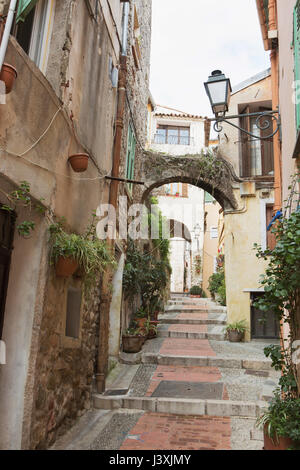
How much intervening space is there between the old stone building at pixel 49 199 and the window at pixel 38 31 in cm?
1

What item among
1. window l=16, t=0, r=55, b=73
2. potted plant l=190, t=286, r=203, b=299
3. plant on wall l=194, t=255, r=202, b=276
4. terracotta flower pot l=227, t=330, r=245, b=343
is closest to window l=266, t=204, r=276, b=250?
terracotta flower pot l=227, t=330, r=245, b=343

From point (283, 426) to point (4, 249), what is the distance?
10.2ft

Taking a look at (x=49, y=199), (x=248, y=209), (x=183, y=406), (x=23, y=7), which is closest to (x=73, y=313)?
(x=49, y=199)

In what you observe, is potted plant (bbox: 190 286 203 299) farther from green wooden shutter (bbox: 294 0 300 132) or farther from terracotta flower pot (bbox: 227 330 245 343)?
green wooden shutter (bbox: 294 0 300 132)

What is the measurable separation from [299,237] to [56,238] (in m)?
2.37

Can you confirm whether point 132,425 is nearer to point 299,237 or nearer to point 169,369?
point 169,369

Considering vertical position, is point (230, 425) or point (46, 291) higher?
point (46, 291)

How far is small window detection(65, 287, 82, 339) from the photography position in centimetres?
457

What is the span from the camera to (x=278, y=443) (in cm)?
337

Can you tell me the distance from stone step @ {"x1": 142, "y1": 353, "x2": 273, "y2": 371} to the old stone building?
188 centimetres

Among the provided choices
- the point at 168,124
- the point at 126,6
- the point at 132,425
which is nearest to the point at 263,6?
the point at 126,6

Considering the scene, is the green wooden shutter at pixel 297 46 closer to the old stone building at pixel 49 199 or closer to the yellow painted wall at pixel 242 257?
the old stone building at pixel 49 199

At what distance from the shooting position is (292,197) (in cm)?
480

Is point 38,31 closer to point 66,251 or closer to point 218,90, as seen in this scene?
point 66,251
